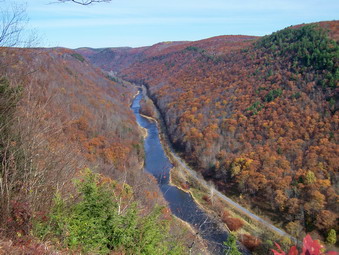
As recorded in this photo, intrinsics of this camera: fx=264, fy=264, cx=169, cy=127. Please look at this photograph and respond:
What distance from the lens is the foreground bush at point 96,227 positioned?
13.0 feet

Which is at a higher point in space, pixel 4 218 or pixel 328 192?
pixel 4 218

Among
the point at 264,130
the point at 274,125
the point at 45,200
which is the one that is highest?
the point at 45,200

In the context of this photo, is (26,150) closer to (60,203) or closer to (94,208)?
(60,203)

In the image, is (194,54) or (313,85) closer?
(313,85)

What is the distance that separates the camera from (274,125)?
1153 inches

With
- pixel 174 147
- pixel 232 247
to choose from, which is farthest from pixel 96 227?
pixel 174 147

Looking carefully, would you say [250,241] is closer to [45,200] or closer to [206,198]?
[206,198]

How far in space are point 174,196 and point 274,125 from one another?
14.3 meters

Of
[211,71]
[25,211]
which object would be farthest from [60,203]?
[211,71]

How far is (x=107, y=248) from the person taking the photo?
4.36 metres

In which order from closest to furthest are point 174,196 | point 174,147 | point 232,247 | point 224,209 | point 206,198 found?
1. point 232,247
2. point 224,209
3. point 206,198
4. point 174,196
5. point 174,147

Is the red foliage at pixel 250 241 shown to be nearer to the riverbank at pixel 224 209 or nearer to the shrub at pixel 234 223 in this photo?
the riverbank at pixel 224 209

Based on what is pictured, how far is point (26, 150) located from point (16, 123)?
0.81 metres

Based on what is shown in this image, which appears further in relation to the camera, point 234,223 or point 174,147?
point 174,147
